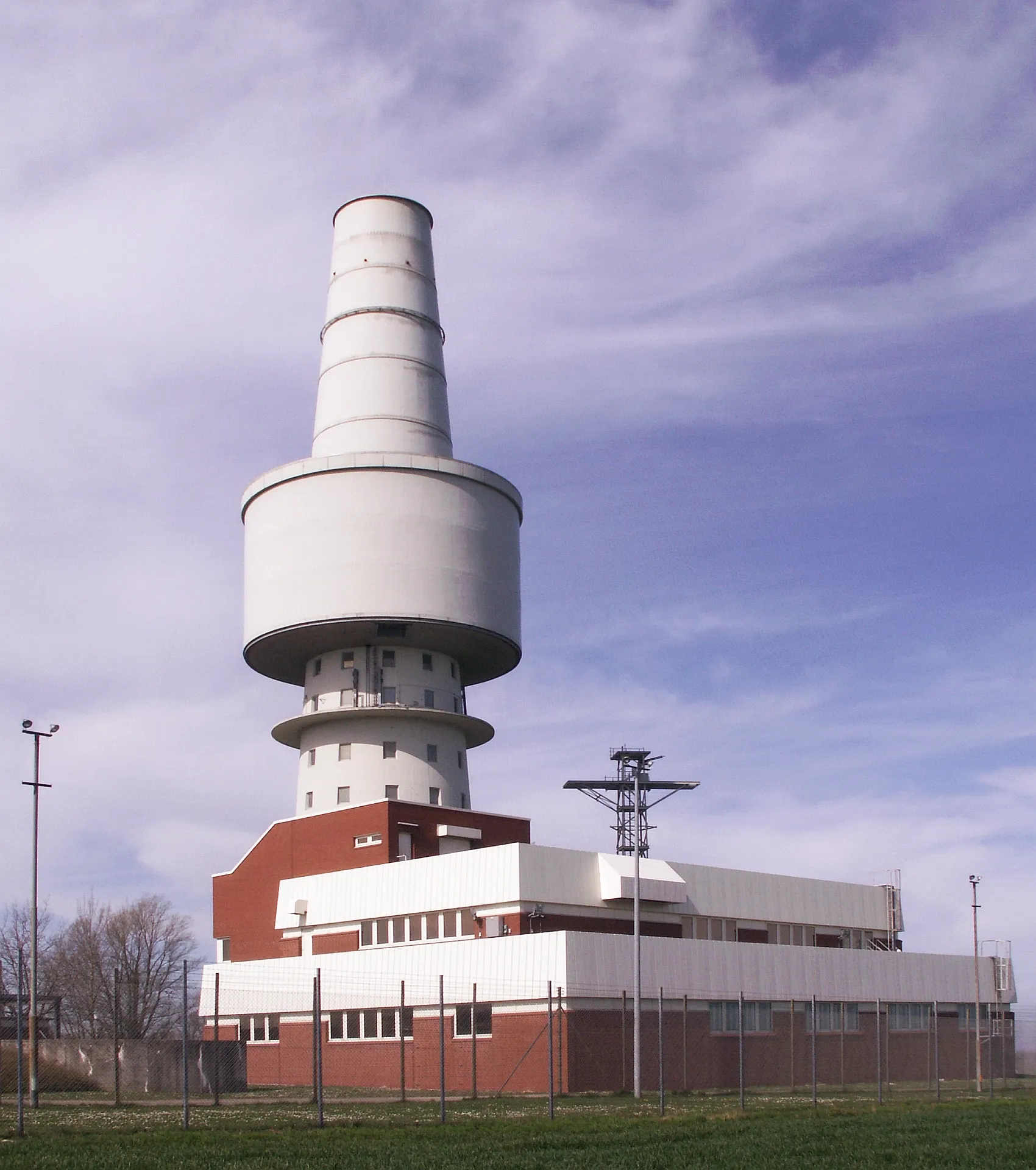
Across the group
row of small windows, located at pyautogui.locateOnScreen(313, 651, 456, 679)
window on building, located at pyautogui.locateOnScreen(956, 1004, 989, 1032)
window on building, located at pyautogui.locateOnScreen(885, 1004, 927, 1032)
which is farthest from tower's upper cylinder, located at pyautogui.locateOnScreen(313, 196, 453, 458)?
window on building, located at pyautogui.locateOnScreen(956, 1004, 989, 1032)

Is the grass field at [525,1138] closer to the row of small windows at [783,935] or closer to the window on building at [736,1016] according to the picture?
the window on building at [736,1016]

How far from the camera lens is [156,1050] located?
1422 inches

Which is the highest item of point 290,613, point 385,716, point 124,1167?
point 290,613

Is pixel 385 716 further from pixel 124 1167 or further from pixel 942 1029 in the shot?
pixel 124 1167

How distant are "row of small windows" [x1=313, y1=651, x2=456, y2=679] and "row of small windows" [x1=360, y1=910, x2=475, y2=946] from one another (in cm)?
968

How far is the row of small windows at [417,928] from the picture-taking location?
43625 mm

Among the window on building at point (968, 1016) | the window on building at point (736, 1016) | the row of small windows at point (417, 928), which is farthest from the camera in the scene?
the window on building at point (968, 1016)

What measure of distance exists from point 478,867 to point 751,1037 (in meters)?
9.43

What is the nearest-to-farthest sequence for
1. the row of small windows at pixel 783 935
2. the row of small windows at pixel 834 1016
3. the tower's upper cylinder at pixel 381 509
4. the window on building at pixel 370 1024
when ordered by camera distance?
1. the window on building at pixel 370 1024
2. the row of small windows at pixel 834 1016
3. the row of small windows at pixel 783 935
4. the tower's upper cylinder at pixel 381 509

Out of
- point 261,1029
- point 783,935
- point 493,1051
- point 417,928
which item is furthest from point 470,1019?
point 783,935

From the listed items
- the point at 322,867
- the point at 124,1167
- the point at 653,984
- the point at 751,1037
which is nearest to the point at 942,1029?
the point at 751,1037

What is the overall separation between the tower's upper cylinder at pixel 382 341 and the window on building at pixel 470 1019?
19863 millimetres

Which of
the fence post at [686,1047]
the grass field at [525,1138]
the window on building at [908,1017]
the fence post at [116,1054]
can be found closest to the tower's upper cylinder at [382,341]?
the fence post at [686,1047]

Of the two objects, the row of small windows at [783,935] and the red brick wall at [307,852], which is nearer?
the red brick wall at [307,852]
